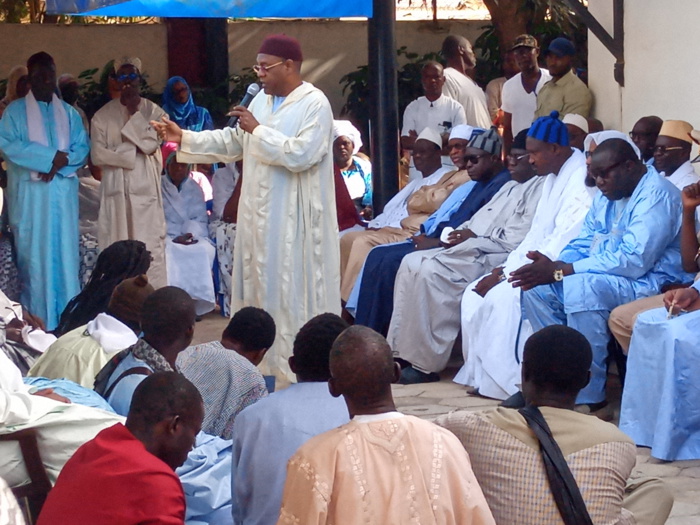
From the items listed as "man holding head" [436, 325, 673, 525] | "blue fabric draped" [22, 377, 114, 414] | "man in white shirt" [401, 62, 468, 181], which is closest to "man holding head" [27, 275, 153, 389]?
"blue fabric draped" [22, 377, 114, 414]

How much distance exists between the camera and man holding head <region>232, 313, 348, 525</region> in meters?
3.58

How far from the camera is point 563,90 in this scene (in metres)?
8.68

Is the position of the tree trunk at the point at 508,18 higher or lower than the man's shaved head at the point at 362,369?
higher

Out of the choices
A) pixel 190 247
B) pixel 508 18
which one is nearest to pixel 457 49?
pixel 508 18

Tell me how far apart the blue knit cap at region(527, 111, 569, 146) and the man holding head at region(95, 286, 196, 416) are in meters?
3.42

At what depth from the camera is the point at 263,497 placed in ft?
11.9

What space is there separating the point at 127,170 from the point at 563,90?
3565 mm

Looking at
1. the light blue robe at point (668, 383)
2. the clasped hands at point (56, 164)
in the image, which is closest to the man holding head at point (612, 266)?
the light blue robe at point (668, 383)

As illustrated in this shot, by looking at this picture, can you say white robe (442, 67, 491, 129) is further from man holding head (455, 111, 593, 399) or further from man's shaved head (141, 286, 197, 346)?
man's shaved head (141, 286, 197, 346)

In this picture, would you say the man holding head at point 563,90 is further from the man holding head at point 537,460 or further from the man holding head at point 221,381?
the man holding head at point 537,460

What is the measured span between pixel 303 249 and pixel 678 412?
261cm

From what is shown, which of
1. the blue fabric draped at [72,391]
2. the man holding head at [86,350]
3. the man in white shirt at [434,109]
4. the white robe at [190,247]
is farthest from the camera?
the man in white shirt at [434,109]

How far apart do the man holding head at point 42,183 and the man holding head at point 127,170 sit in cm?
28

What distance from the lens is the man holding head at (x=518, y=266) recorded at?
693 cm
